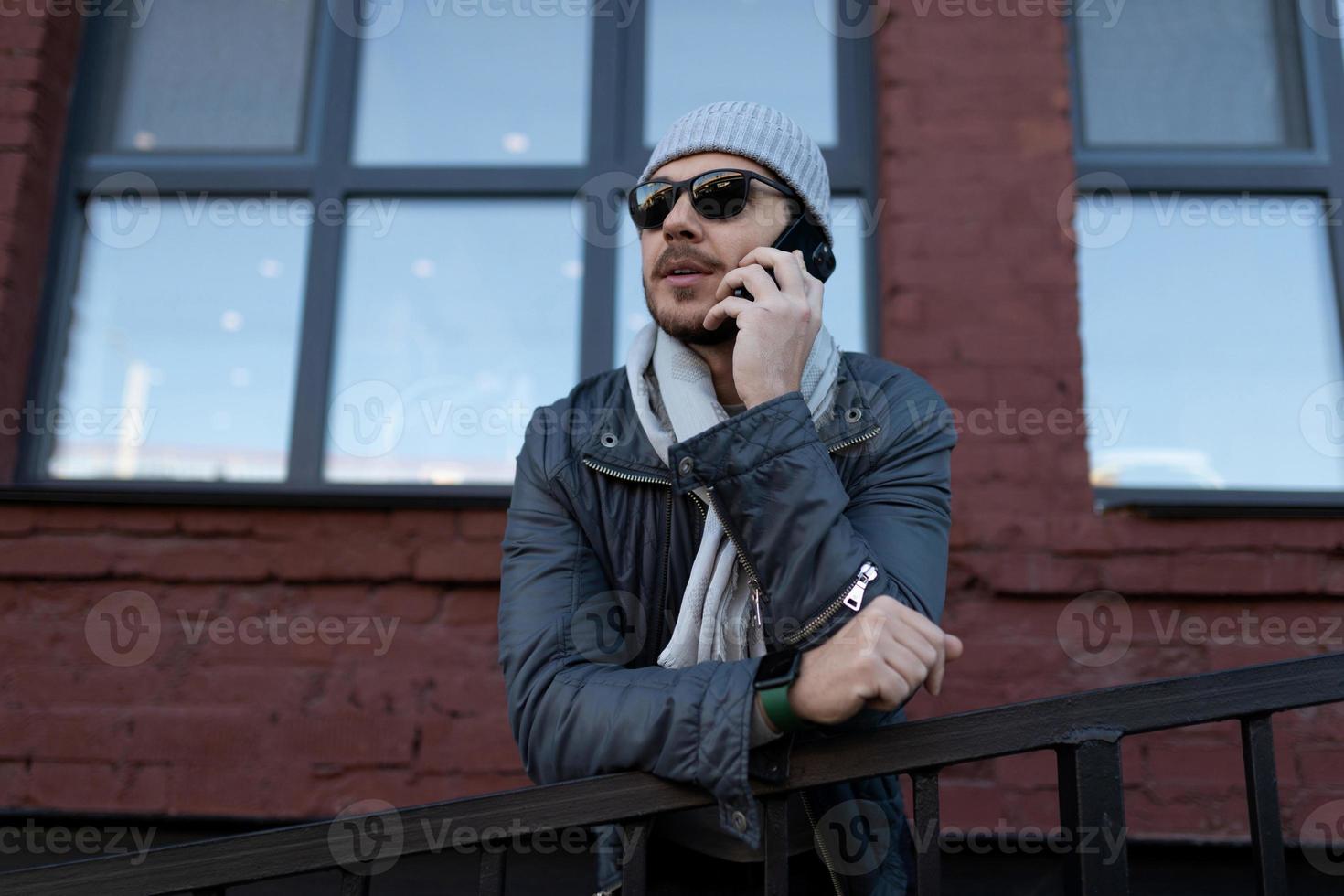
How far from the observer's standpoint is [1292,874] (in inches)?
92.9

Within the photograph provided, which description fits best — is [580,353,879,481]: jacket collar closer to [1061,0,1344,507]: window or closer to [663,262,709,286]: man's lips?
[663,262,709,286]: man's lips

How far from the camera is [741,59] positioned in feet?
11.3

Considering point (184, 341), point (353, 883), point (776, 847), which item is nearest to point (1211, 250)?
point (776, 847)

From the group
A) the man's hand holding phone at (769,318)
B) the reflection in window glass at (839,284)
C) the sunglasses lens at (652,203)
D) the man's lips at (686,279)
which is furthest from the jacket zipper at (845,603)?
the reflection in window glass at (839,284)

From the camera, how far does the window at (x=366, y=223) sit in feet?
10.3

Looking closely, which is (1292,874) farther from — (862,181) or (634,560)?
(862,181)

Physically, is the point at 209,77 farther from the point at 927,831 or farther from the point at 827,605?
the point at 927,831

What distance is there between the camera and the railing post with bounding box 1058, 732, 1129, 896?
45.3 inches

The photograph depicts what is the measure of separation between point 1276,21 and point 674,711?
363cm

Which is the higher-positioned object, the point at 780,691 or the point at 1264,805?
the point at 780,691

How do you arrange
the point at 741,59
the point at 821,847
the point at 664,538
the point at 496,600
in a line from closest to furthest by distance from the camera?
1. the point at 821,847
2. the point at 664,538
3. the point at 496,600
4. the point at 741,59

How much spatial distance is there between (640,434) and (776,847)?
2.43 feet

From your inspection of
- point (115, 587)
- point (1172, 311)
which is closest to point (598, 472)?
point (115, 587)

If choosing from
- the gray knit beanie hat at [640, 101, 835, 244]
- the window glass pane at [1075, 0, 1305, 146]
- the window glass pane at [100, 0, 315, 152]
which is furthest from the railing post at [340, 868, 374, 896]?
the window glass pane at [1075, 0, 1305, 146]
